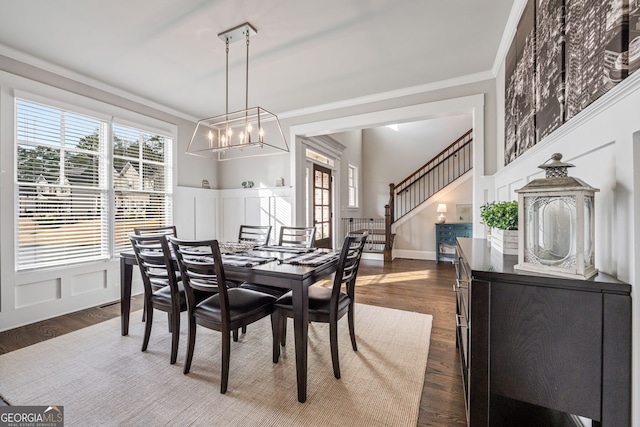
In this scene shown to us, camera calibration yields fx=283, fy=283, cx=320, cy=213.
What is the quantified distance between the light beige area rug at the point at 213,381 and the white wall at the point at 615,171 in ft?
3.94

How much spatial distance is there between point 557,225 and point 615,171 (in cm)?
27

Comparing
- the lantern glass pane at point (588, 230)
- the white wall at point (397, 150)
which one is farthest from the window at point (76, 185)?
the white wall at point (397, 150)

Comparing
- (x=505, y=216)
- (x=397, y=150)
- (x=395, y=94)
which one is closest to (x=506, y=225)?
(x=505, y=216)

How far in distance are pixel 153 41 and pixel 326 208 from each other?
14.7ft

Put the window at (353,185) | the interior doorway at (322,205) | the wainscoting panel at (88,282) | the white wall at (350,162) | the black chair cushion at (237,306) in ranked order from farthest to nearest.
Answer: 1. the window at (353,185)
2. the white wall at (350,162)
3. the interior doorway at (322,205)
4. the wainscoting panel at (88,282)
5. the black chair cushion at (237,306)

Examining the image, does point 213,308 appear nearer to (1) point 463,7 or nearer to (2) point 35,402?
(2) point 35,402

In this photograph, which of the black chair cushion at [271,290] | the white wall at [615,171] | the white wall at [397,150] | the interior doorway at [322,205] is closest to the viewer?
the white wall at [615,171]

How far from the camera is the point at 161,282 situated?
2295mm

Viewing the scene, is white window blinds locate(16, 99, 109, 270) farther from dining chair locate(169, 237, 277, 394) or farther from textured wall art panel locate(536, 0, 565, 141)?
textured wall art panel locate(536, 0, 565, 141)

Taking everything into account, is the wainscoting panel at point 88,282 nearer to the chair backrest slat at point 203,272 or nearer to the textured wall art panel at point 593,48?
the chair backrest slat at point 203,272

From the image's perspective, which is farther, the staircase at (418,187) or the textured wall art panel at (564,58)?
the staircase at (418,187)

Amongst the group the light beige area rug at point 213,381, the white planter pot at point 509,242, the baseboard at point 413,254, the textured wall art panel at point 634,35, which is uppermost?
the textured wall art panel at point 634,35

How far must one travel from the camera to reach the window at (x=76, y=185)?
9.41ft

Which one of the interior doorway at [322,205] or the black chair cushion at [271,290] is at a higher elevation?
the interior doorway at [322,205]
